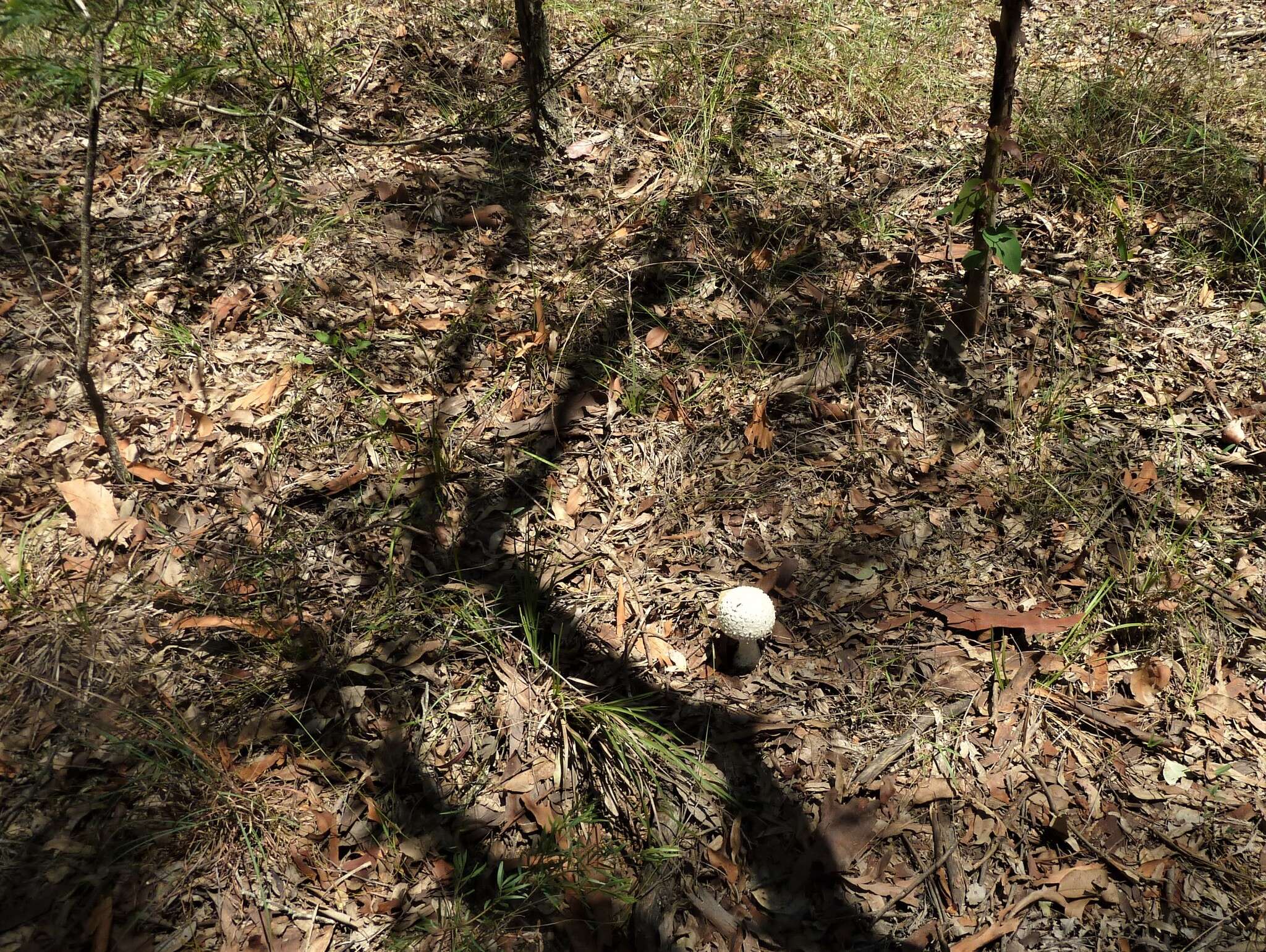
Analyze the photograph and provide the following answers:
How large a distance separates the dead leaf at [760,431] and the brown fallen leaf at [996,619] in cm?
84

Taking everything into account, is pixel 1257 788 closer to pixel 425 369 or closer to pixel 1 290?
pixel 425 369

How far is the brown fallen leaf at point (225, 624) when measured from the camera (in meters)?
2.63

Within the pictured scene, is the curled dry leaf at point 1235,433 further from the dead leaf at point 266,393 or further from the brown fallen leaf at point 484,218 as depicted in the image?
the dead leaf at point 266,393

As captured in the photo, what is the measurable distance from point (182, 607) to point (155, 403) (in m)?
0.99

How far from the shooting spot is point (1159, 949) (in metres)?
2.15

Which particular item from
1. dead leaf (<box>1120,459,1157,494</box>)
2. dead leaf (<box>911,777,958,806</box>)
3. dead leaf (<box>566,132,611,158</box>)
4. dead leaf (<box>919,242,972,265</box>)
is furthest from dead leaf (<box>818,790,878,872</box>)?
dead leaf (<box>566,132,611,158</box>)

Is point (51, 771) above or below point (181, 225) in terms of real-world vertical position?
below

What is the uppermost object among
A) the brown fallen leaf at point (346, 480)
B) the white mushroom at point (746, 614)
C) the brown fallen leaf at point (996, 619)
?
the brown fallen leaf at point (346, 480)

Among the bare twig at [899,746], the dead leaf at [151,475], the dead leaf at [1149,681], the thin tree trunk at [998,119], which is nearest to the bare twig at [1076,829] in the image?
the bare twig at [899,746]

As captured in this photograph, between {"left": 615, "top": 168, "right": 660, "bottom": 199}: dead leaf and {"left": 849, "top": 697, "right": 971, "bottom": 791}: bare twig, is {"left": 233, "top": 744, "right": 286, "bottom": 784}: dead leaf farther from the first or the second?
{"left": 615, "top": 168, "right": 660, "bottom": 199}: dead leaf

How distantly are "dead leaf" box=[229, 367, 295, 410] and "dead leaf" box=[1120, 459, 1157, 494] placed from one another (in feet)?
10.7

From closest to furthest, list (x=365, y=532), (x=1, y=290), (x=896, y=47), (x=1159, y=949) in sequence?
(x=1159, y=949) < (x=365, y=532) < (x=1, y=290) < (x=896, y=47)

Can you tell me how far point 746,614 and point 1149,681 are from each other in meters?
1.32

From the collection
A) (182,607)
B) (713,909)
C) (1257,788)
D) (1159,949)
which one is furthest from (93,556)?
(1257,788)
